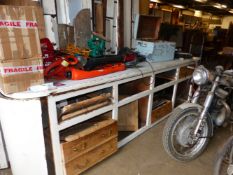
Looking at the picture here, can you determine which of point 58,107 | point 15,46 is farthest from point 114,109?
point 15,46

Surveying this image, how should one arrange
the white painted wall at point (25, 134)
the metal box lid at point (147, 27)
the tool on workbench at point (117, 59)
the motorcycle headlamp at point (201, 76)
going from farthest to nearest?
the metal box lid at point (147, 27) → the motorcycle headlamp at point (201, 76) → the tool on workbench at point (117, 59) → the white painted wall at point (25, 134)

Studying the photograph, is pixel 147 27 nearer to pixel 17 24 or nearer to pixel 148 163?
pixel 148 163

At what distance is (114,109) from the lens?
177 cm

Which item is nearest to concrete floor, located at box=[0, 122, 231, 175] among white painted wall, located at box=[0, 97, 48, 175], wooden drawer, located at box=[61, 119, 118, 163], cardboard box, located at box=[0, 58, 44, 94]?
wooden drawer, located at box=[61, 119, 118, 163]

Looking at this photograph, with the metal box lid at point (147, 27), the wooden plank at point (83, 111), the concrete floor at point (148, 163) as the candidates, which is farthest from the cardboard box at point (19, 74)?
the metal box lid at point (147, 27)

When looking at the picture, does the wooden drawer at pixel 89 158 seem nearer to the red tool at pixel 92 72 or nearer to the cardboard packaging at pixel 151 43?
the red tool at pixel 92 72

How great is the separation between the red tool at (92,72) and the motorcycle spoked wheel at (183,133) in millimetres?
691

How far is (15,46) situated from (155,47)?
1.56m

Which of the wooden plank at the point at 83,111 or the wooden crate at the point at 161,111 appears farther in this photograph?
the wooden crate at the point at 161,111

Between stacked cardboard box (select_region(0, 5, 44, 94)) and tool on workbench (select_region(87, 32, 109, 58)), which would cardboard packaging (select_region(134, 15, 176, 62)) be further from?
stacked cardboard box (select_region(0, 5, 44, 94))

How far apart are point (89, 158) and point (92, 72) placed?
71cm

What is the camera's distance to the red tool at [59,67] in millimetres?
1462

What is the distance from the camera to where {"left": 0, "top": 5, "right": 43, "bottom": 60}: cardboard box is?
1.07 metres

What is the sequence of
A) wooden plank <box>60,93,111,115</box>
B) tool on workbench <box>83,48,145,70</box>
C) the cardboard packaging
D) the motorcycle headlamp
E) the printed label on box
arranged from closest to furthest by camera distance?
1. the printed label on box
2. wooden plank <box>60,93,111,115</box>
3. tool on workbench <box>83,48,145,70</box>
4. the motorcycle headlamp
5. the cardboard packaging
